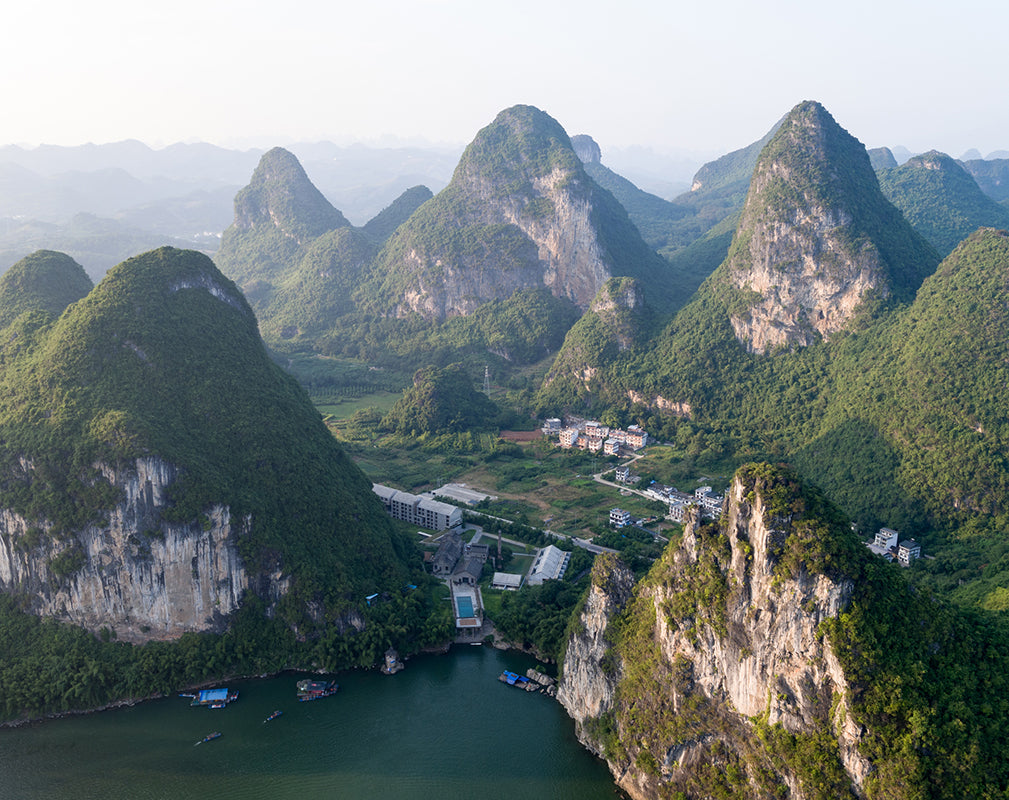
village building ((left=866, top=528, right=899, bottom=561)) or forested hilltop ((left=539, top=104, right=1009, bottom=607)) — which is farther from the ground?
forested hilltop ((left=539, top=104, right=1009, bottom=607))

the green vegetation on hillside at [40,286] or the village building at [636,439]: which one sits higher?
the green vegetation on hillside at [40,286]

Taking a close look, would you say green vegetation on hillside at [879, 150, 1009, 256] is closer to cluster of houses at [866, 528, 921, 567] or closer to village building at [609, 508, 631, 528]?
cluster of houses at [866, 528, 921, 567]

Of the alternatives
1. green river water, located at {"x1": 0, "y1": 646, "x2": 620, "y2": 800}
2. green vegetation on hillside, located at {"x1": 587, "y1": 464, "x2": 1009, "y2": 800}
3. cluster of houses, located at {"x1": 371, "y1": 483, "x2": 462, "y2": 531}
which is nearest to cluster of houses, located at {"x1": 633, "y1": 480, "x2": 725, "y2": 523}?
cluster of houses, located at {"x1": 371, "y1": 483, "x2": 462, "y2": 531}

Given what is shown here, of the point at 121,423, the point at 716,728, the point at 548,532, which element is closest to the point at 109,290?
the point at 121,423

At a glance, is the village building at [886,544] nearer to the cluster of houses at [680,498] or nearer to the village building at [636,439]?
the cluster of houses at [680,498]

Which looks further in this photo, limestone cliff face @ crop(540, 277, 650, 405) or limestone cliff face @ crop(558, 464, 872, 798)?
limestone cliff face @ crop(540, 277, 650, 405)

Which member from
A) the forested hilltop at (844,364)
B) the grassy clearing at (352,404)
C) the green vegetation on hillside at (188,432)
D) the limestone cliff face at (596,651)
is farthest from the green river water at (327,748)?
the grassy clearing at (352,404)
